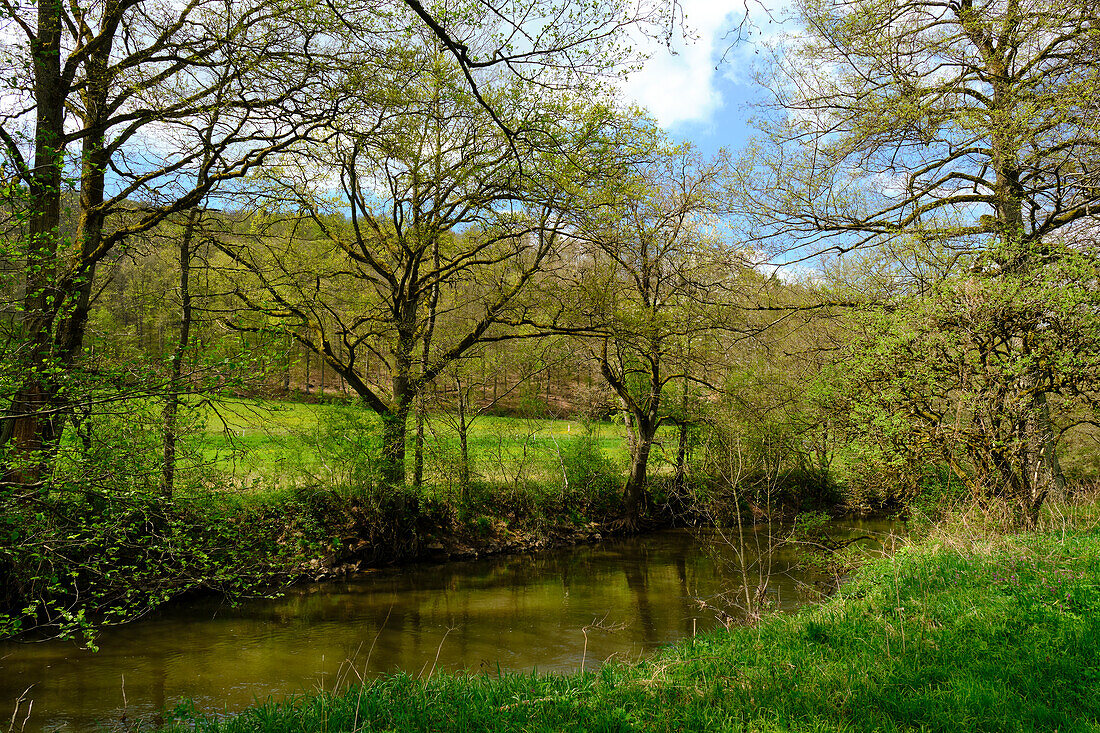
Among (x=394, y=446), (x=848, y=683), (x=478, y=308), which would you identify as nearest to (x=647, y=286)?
(x=478, y=308)

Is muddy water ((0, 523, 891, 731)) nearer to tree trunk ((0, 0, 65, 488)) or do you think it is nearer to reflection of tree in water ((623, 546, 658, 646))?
reflection of tree in water ((623, 546, 658, 646))

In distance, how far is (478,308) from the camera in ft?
55.6

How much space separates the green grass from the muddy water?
252cm

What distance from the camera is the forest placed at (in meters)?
5.98

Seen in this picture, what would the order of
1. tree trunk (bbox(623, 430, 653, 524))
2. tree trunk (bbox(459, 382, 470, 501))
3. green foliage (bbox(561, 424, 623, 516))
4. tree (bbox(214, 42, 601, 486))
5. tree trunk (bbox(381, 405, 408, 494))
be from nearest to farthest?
tree (bbox(214, 42, 601, 486)), tree trunk (bbox(381, 405, 408, 494)), tree trunk (bbox(459, 382, 470, 501)), green foliage (bbox(561, 424, 623, 516)), tree trunk (bbox(623, 430, 653, 524))

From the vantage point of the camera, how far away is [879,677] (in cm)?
437

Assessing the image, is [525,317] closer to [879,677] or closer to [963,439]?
[963,439]

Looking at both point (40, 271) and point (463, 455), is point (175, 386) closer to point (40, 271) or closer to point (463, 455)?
point (40, 271)

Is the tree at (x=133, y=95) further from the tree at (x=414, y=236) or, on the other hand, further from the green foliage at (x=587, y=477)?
the green foliage at (x=587, y=477)

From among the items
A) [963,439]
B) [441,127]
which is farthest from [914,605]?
[441,127]

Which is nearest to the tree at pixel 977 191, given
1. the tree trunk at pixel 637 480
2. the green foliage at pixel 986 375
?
the green foliage at pixel 986 375

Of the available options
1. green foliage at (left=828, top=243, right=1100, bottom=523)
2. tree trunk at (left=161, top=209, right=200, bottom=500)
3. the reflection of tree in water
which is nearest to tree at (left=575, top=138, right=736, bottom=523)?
the reflection of tree in water

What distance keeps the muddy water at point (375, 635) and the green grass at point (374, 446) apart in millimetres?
2515

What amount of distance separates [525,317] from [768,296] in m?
5.56
